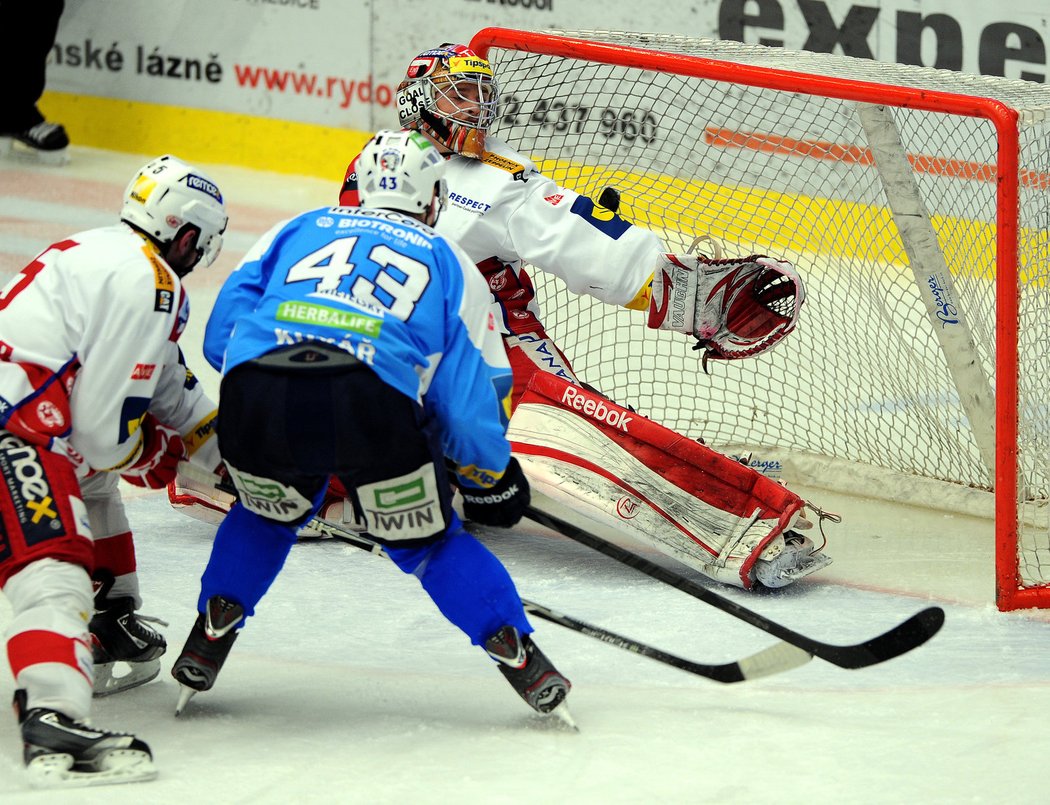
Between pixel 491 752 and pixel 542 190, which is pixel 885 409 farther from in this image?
pixel 491 752

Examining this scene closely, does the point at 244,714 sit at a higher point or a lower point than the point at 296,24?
lower

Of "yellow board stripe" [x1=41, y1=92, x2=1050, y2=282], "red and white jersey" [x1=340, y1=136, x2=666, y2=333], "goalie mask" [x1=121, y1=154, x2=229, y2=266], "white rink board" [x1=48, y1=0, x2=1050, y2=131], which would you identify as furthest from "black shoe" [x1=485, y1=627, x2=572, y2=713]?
"white rink board" [x1=48, y1=0, x2=1050, y2=131]

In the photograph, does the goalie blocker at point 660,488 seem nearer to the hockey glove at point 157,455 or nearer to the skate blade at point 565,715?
the skate blade at point 565,715

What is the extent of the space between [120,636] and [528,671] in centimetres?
83

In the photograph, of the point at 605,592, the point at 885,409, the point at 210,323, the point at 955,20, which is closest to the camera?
the point at 210,323

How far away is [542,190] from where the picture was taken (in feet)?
12.8

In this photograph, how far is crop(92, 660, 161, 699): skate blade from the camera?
317 cm

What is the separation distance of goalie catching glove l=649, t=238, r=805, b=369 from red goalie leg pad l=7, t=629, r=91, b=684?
1823 millimetres

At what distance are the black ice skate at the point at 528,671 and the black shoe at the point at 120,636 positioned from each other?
730 millimetres

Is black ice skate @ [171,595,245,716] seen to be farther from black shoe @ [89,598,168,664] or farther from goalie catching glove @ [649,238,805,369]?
goalie catching glove @ [649,238,805,369]

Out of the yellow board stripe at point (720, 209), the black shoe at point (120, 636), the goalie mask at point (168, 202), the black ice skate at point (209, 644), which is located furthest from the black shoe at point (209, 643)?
the yellow board stripe at point (720, 209)

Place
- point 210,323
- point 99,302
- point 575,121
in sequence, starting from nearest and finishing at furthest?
point 99,302 → point 210,323 → point 575,121

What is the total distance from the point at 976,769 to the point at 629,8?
5.04 meters

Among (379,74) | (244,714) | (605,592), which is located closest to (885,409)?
(605,592)
